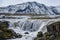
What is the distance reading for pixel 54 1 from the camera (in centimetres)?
409

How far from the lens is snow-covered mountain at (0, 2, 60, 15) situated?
4.09m

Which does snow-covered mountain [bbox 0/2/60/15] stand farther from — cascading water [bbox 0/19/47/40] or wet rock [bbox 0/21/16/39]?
wet rock [bbox 0/21/16/39]

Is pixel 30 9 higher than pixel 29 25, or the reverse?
pixel 30 9

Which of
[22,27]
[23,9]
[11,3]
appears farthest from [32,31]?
[11,3]

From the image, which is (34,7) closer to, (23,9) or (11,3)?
(23,9)

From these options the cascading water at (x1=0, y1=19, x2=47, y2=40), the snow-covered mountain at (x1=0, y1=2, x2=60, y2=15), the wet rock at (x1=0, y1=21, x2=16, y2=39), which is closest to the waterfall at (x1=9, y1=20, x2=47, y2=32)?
the cascading water at (x1=0, y1=19, x2=47, y2=40)

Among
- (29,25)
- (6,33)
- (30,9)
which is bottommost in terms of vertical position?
(6,33)

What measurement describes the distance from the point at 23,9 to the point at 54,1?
83 cm

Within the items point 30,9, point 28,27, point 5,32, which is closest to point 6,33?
point 5,32

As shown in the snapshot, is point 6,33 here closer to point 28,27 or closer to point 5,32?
point 5,32

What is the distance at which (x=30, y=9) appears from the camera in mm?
4152

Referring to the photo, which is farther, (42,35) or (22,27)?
(22,27)

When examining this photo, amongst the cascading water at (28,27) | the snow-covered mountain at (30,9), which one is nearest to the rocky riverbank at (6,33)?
the cascading water at (28,27)

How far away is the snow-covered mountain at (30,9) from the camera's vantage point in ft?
13.4
